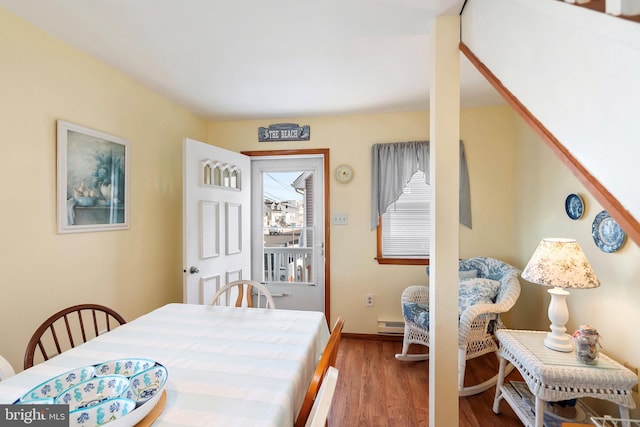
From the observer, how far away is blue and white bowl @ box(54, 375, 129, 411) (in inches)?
33.4

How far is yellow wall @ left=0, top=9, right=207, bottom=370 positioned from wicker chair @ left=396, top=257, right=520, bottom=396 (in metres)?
2.21

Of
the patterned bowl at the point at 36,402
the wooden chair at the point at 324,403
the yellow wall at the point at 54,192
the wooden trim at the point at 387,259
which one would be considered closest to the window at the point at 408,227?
the wooden trim at the point at 387,259

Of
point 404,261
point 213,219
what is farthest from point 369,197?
point 213,219

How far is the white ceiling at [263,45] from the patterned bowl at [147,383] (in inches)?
63.8

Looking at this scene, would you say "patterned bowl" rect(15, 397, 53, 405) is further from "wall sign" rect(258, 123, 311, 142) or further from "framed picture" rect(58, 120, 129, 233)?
"wall sign" rect(258, 123, 311, 142)

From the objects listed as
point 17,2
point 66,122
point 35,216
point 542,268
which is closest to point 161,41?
point 17,2

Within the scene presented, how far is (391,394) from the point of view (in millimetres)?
2115

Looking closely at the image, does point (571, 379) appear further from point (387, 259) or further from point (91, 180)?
point (91, 180)

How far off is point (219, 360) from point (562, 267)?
1835 mm

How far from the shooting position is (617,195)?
0.65 m

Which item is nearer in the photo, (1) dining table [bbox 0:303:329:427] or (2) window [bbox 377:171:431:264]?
(1) dining table [bbox 0:303:329:427]

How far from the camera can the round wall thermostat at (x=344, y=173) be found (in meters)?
3.06

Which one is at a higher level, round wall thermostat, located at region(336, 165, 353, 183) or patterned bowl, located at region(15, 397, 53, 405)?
round wall thermostat, located at region(336, 165, 353, 183)

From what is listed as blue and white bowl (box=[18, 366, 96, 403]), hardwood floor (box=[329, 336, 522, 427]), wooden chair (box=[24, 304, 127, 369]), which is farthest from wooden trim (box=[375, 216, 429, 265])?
blue and white bowl (box=[18, 366, 96, 403])
